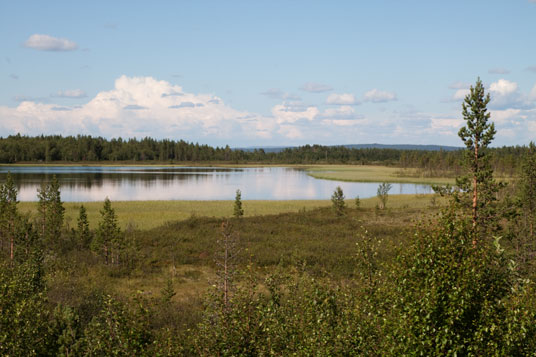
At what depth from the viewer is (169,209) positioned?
5934 centimetres

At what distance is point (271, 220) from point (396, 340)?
36.4 metres

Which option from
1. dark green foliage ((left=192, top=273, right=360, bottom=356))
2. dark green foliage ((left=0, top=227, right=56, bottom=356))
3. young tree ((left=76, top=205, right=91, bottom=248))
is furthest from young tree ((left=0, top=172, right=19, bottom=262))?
dark green foliage ((left=192, top=273, right=360, bottom=356))

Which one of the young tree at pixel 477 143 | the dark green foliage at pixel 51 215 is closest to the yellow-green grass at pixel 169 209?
the dark green foliage at pixel 51 215

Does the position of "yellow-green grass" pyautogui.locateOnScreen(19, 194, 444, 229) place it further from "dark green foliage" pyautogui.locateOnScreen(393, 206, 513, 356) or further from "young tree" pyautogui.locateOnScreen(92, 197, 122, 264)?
"dark green foliage" pyautogui.locateOnScreen(393, 206, 513, 356)

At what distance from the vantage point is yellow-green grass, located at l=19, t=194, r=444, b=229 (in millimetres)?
48809

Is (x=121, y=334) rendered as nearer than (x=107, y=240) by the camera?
Yes

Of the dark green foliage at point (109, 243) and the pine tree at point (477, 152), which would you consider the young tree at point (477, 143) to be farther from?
the dark green foliage at point (109, 243)

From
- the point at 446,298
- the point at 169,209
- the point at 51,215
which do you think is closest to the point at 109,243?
the point at 51,215

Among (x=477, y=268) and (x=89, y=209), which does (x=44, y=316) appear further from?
(x=89, y=209)

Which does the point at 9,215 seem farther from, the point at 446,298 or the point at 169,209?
the point at 169,209

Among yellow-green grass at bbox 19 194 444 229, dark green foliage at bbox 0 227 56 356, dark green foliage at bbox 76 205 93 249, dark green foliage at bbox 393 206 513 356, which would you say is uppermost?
dark green foliage at bbox 393 206 513 356

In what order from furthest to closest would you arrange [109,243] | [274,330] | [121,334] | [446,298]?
[109,243]
[274,330]
[121,334]
[446,298]

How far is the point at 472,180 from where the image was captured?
22984 millimetres

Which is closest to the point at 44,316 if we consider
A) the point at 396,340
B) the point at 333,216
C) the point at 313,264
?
the point at 396,340
